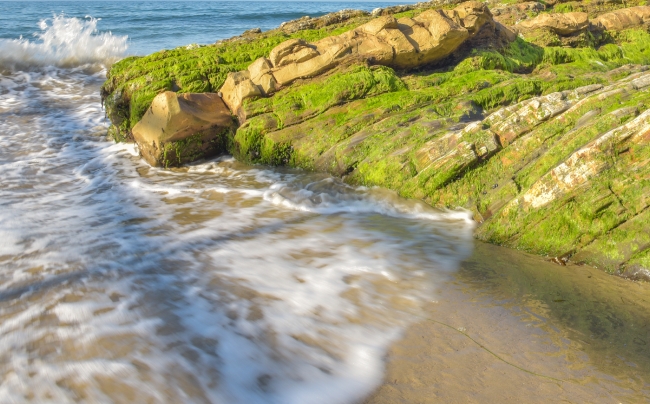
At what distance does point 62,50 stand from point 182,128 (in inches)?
511

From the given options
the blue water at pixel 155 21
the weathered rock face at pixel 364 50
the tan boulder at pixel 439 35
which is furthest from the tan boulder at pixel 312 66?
the blue water at pixel 155 21

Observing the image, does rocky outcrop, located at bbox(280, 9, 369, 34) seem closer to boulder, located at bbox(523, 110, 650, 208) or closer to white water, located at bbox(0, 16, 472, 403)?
white water, located at bbox(0, 16, 472, 403)

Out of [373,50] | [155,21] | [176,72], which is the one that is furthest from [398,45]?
[155,21]

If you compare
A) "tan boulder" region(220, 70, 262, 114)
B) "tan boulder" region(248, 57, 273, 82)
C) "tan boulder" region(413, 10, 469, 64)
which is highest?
"tan boulder" region(413, 10, 469, 64)

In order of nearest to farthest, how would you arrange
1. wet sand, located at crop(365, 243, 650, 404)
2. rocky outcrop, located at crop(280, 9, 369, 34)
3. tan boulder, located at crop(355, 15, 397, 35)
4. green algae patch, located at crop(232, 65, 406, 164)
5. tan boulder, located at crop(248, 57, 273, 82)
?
wet sand, located at crop(365, 243, 650, 404) → green algae patch, located at crop(232, 65, 406, 164) → tan boulder, located at crop(248, 57, 273, 82) → tan boulder, located at crop(355, 15, 397, 35) → rocky outcrop, located at crop(280, 9, 369, 34)

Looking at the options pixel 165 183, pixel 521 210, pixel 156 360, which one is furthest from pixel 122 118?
pixel 521 210

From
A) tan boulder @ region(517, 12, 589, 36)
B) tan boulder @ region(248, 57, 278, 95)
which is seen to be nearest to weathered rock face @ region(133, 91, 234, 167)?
tan boulder @ region(248, 57, 278, 95)

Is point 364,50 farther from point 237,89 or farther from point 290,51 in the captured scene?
point 237,89

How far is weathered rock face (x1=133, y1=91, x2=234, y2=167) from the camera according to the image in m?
7.05

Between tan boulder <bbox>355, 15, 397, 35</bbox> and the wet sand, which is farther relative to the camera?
tan boulder <bbox>355, 15, 397, 35</bbox>

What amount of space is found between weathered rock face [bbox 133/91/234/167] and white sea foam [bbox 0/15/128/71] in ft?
35.9

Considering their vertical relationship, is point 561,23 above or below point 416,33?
above

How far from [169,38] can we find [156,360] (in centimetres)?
2199

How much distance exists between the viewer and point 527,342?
329 cm
